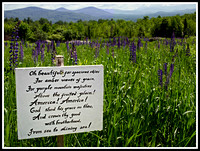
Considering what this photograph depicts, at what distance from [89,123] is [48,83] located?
0.48m

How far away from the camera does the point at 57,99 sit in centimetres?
154

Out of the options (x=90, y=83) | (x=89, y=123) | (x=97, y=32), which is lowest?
(x=89, y=123)

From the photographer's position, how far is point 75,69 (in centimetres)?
156

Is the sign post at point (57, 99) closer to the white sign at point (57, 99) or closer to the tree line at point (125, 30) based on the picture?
the white sign at point (57, 99)

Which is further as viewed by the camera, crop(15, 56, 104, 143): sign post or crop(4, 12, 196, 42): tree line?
crop(4, 12, 196, 42): tree line

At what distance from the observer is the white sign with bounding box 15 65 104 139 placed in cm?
149

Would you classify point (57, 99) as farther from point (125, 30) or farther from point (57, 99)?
point (125, 30)

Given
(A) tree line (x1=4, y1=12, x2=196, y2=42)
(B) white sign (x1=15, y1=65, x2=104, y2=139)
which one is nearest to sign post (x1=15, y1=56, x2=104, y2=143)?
(B) white sign (x1=15, y1=65, x2=104, y2=139)

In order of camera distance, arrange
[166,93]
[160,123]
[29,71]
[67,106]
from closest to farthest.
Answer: [29,71] < [67,106] < [160,123] < [166,93]

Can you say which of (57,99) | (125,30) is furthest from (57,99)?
(125,30)

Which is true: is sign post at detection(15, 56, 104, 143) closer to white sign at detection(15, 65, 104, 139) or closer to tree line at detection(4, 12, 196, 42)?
white sign at detection(15, 65, 104, 139)

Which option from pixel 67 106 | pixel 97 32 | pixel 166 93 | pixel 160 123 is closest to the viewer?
pixel 67 106

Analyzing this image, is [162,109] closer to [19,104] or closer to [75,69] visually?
[75,69]

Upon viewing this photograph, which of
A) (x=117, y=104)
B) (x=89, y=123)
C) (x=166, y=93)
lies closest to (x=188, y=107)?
(x=166, y=93)
